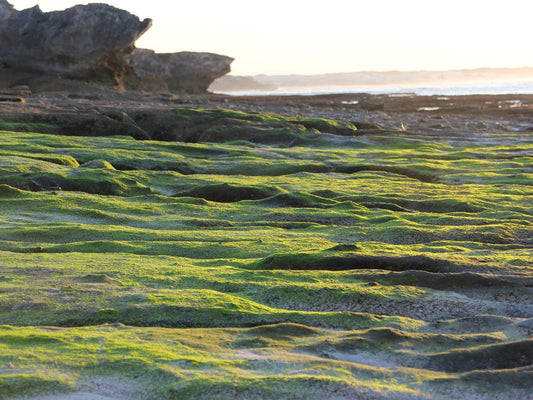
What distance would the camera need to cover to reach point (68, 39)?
68938 millimetres

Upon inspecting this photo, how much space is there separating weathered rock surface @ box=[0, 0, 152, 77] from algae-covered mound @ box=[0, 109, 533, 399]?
166 feet

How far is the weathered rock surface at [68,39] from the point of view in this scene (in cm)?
6888

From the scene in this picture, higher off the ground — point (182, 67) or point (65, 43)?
point (65, 43)

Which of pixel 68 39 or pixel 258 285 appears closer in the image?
pixel 258 285

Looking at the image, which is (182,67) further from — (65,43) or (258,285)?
(258,285)

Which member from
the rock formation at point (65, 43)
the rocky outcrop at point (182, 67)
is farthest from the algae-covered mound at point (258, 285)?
the rocky outcrop at point (182, 67)

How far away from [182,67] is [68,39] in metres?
25.5

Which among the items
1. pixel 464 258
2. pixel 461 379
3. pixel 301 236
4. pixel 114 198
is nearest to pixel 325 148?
pixel 114 198

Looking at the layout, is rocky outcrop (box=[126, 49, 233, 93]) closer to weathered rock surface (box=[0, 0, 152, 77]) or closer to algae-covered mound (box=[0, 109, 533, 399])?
weathered rock surface (box=[0, 0, 152, 77])

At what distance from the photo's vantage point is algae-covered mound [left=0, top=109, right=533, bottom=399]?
648cm

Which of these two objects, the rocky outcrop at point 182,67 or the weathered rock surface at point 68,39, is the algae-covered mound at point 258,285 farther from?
the rocky outcrop at point 182,67

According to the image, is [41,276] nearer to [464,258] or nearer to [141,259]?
[141,259]

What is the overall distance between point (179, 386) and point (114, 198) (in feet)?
37.2

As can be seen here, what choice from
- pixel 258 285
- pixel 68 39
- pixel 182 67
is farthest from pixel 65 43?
pixel 258 285
